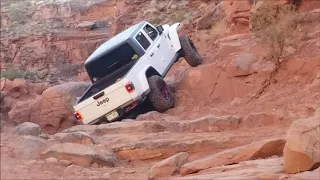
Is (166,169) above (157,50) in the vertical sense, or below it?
above

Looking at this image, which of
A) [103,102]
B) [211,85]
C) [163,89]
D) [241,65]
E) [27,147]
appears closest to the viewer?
[27,147]

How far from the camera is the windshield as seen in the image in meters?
11.7

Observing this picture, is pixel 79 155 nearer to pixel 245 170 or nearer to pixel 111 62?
pixel 245 170

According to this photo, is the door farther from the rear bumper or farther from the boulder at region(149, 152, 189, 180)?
the boulder at region(149, 152, 189, 180)

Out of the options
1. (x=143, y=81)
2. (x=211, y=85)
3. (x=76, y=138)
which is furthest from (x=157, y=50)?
(x=76, y=138)

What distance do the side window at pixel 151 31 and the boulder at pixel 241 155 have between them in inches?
280

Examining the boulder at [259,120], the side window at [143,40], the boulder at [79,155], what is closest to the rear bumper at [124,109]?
the side window at [143,40]

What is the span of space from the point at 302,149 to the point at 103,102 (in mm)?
6748

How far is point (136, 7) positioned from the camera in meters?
34.7

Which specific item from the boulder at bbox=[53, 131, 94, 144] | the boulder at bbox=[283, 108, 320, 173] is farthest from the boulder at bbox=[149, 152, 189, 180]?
the boulder at bbox=[53, 131, 94, 144]

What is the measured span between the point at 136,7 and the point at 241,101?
2485 cm

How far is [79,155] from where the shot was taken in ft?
22.3

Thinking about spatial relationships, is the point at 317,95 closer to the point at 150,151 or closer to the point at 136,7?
the point at 150,151

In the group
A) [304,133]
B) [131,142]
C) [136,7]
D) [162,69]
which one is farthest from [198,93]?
[136,7]
